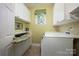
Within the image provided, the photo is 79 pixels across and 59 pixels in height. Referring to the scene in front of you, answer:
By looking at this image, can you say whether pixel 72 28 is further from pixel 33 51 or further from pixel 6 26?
pixel 6 26

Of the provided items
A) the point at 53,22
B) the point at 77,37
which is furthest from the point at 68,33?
the point at 53,22

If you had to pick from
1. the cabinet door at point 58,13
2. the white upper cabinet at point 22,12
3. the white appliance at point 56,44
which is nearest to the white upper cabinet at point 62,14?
the cabinet door at point 58,13

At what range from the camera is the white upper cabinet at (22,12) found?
1.33 meters

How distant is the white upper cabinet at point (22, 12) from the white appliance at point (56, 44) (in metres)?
0.32

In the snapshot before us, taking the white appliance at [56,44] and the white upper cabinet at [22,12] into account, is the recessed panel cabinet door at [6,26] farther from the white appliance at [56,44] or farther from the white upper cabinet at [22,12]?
the white appliance at [56,44]

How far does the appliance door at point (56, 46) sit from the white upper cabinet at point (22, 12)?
1.16 ft

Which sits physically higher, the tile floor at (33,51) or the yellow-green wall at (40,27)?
the yellow-green wall at (40,27)

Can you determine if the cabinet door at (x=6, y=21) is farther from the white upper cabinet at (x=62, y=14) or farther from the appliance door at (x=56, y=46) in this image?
the white upper cabinet at (x=62, y=14)

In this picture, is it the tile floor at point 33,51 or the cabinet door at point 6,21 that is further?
the tile floor at point 33,51

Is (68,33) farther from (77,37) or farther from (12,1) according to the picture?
(12,1)

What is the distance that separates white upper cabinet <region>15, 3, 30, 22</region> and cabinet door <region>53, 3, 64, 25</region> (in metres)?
0.33

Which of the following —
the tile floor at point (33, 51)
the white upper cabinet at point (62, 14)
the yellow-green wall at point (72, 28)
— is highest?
the white upper cabinet at point (62, 14)

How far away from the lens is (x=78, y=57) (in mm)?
1293

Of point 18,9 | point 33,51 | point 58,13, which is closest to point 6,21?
point 18,9
